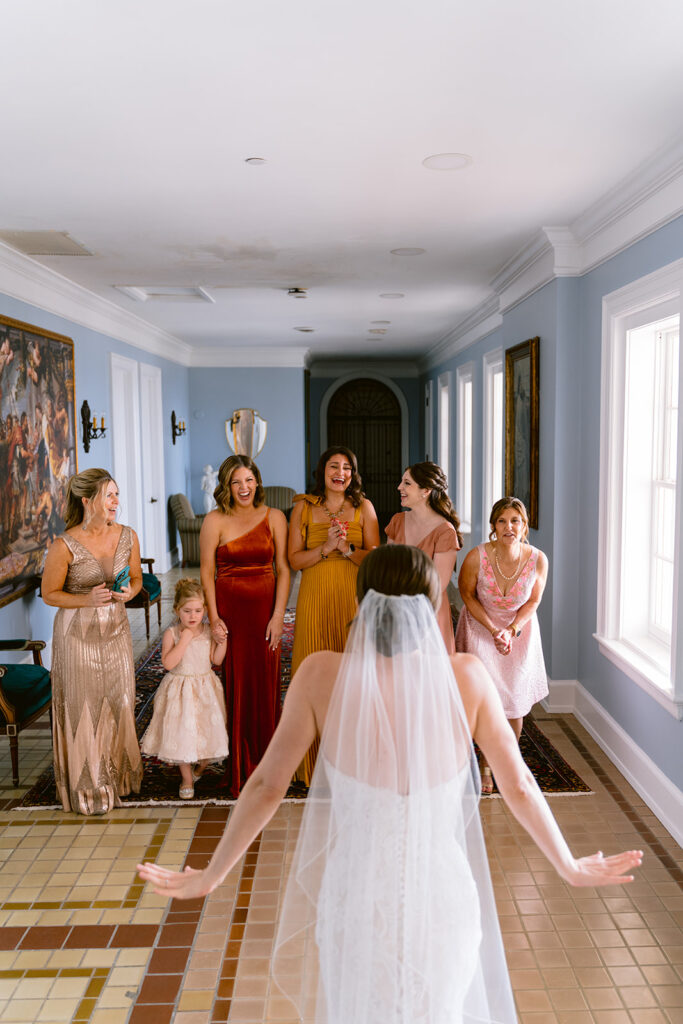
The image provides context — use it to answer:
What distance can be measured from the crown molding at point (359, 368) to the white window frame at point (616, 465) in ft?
33.3

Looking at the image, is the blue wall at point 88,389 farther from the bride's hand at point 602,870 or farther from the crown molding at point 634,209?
the bride's hand at point 602,870

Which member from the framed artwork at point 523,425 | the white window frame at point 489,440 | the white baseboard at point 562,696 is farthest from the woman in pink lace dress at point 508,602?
the white window frame at point 489,440

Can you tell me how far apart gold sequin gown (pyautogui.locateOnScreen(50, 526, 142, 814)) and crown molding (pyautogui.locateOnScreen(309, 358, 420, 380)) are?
11021mm

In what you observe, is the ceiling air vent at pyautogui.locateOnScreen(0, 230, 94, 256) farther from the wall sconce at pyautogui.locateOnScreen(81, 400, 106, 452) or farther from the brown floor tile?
the brown floor tile

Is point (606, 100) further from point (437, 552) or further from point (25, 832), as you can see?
point (25, 832)

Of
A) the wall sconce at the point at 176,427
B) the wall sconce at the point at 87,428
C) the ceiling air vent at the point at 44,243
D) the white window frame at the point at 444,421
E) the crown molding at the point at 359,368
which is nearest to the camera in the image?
the ceiling air vent at the point at 44,243

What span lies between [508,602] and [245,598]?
1284mm

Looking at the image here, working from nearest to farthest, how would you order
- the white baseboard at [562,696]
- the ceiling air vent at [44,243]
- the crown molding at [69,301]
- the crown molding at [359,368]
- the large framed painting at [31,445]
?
the ceiling air vent at [44,243] < the white baseboard at [562,696] < the large framed painting at [31,445] < the crown molding at [69,301] < the crown molding at [359,368]

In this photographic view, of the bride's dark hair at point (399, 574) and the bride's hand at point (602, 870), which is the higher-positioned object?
the bride's dark hair at point (399, 574)

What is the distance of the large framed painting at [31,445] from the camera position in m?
5.30

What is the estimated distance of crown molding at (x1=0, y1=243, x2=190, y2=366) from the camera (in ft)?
17.9

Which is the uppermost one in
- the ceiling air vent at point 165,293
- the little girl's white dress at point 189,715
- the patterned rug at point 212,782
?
the ceiling air vent at point 165,293

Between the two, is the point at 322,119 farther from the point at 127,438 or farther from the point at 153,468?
the point at 153,468

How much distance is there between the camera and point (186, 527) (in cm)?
1085
